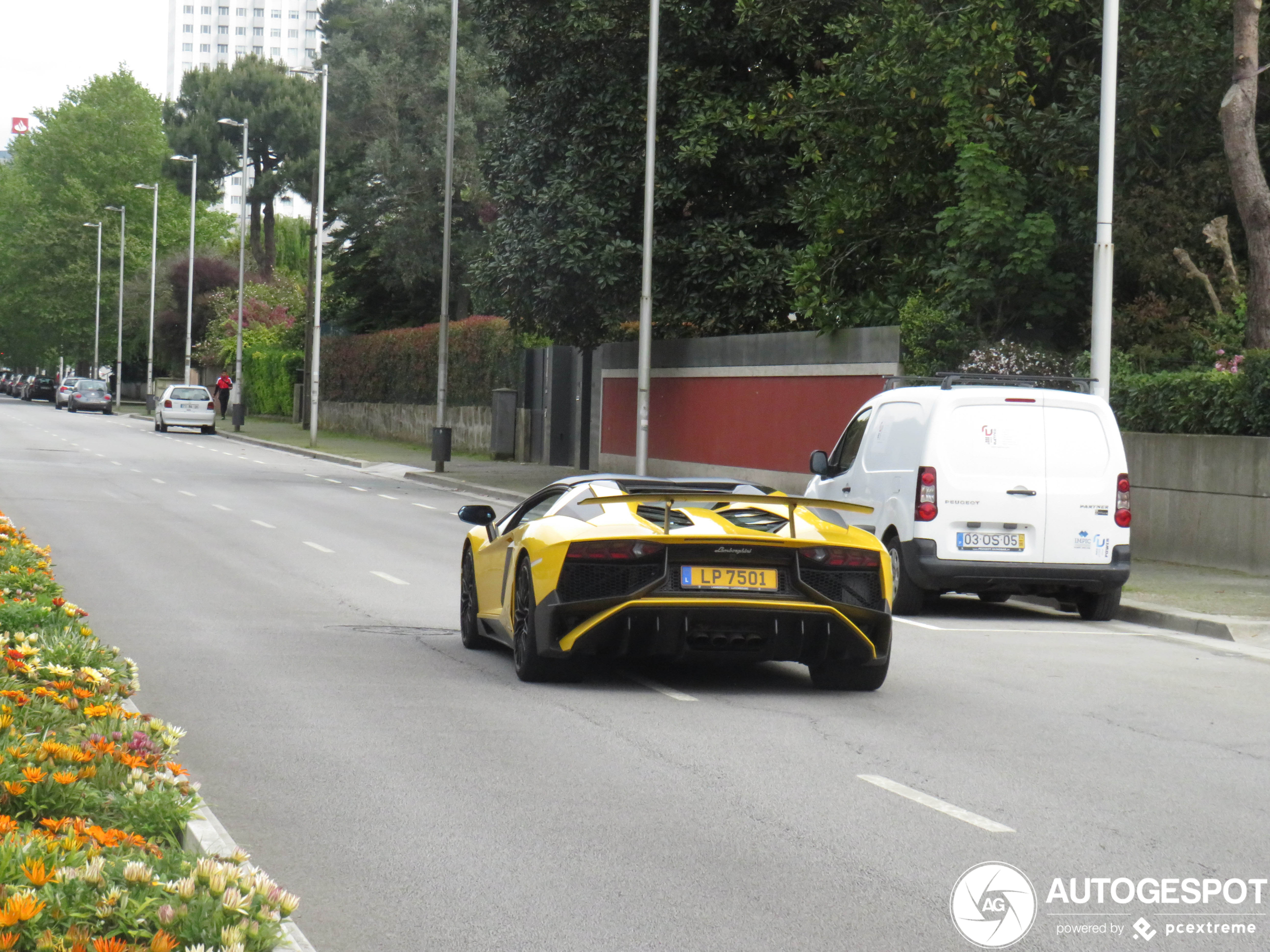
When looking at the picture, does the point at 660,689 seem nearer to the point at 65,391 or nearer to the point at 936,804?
the point at 936,804

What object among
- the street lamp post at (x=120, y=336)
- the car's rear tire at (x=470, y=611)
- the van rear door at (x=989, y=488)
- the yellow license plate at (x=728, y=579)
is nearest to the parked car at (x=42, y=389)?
the street lamp post at (x=120, y=336)

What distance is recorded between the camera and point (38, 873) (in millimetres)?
4348

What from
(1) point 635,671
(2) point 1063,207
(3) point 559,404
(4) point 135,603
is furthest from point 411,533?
(3) point 559,404

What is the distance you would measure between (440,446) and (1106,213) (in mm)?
20814

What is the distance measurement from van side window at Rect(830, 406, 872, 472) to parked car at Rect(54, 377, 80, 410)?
69492 mm

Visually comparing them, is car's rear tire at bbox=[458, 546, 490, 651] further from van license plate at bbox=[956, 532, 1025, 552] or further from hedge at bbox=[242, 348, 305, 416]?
hedge at bbox=[242, 348, 305, 416]

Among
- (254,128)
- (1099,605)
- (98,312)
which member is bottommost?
(1099,605)

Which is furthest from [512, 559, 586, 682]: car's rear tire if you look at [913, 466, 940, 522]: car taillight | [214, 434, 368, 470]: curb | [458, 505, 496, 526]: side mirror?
[214, 434, 368, 470]: curb

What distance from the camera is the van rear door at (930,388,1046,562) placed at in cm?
1452

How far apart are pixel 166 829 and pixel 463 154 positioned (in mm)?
53034

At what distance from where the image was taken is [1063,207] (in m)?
24.7

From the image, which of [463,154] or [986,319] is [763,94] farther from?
[463,154]

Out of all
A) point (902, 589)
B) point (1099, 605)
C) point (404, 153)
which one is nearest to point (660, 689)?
point (902, 589)
